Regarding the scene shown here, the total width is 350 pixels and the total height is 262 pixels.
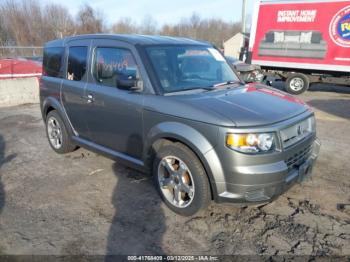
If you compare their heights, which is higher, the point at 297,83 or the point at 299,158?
the point at 297,83

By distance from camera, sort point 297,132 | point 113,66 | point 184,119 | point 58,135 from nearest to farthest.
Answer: point 184,119 < point 297,132 < point 113,66 < point 58,135

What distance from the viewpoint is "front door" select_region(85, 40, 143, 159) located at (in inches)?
151

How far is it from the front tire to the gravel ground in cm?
17

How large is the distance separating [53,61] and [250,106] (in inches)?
144

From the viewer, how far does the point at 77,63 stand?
15.7 feet

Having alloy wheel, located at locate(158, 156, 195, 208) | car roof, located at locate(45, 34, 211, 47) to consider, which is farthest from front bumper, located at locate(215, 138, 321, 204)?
car roof, located at locate(45, 34, 211, 47)

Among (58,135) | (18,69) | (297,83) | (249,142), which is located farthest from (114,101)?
(297,83)

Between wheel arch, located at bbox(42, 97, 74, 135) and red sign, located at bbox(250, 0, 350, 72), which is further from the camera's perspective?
red sign, located at bbox(250, 0, 350, 72)

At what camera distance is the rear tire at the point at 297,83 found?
12500 mm

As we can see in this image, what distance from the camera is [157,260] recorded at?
293 centimetres

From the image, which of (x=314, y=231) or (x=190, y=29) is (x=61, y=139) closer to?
(x=314, y=231)

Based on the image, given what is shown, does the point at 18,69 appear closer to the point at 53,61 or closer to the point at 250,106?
the point at 53,61

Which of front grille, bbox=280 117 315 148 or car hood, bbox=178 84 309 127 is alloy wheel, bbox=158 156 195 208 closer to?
car hood, bbox=178 84 309 127

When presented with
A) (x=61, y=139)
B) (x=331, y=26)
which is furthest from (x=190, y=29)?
(x=61, y=139)
